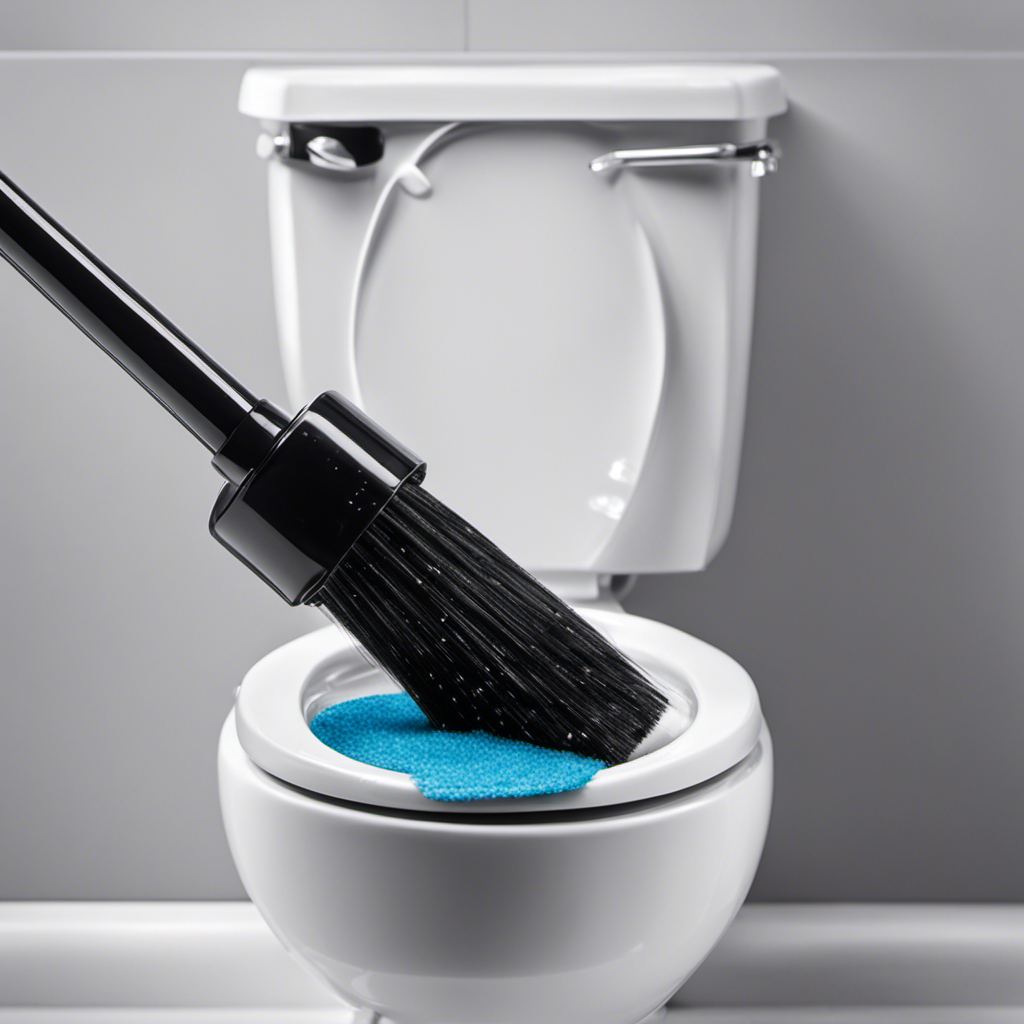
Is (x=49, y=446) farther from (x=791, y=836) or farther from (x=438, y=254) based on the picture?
(x=791, y=836)

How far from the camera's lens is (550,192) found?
0.82 meters

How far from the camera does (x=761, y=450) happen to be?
3.28 feet

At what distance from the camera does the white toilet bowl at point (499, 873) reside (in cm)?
54

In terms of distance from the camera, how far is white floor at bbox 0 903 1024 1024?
103 cm

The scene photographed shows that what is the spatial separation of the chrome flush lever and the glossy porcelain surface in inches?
17.5

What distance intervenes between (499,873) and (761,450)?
0.57 metres

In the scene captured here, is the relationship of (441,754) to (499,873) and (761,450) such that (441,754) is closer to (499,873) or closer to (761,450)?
(499,873)

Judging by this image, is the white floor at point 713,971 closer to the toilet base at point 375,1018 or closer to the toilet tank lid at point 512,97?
the toilet base at point 375,1018

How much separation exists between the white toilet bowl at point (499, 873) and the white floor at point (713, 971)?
455 millimetres

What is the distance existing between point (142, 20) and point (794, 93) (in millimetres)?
544

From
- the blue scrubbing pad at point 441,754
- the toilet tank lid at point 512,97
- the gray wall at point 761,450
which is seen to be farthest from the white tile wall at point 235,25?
the blue scrubbing pad at point 441,754

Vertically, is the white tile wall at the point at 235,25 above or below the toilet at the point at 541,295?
above

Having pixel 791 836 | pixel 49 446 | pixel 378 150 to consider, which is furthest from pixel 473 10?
pixel 791 836

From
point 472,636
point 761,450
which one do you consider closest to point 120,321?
point 472,636
